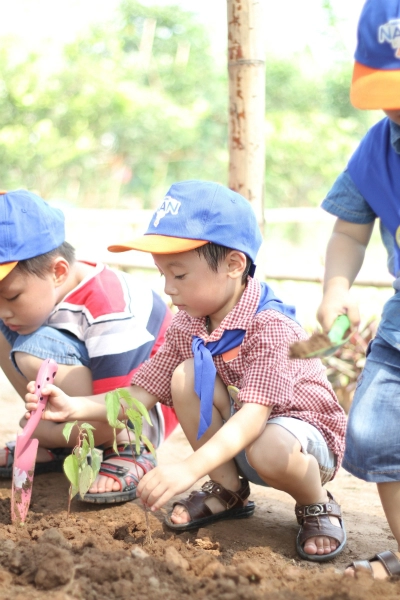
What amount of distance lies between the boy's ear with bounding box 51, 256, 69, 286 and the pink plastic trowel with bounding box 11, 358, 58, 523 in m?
0.49

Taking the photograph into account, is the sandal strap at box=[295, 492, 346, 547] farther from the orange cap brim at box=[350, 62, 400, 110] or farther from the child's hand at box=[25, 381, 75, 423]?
the orange cap brim at box=[350, 62, 400, 110]

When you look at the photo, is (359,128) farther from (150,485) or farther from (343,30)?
(150,485)

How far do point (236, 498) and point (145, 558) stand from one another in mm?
693

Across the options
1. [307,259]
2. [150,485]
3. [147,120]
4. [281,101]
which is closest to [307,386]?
[150,485]

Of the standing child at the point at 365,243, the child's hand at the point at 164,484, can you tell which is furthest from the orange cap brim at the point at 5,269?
the standing child at the point at 365,243

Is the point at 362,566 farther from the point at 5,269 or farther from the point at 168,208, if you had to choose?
the point at 5,269

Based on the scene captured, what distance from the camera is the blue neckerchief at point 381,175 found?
2195mm

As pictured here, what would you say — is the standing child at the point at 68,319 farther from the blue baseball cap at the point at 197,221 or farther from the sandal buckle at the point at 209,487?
the blue baseball cap at the point at 197,221

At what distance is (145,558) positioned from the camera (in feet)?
6.03

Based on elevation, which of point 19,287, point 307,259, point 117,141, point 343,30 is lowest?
point 307,259

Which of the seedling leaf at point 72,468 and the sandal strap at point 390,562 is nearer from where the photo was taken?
the sandal strap at point 390,562

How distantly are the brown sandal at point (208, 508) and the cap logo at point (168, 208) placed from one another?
89 centimetres

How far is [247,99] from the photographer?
11.3 feet

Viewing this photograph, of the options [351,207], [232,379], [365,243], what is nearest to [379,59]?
[351,207]
